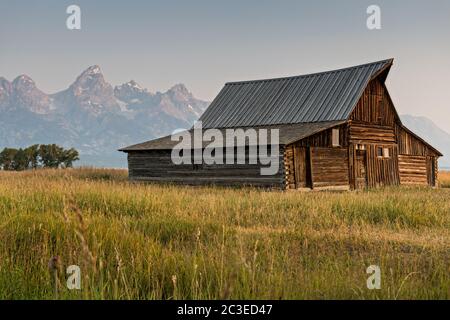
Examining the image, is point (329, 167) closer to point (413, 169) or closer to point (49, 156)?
point (413, 169)

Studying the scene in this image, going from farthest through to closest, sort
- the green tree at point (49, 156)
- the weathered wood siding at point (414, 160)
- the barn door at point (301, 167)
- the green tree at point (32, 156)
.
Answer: the green tree at point (49, 156) → the green tree at point (32, 156) → the weathered wood siding at point (414, 160) → the barn door at point (301, 167)

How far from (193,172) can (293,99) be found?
8.06 metres

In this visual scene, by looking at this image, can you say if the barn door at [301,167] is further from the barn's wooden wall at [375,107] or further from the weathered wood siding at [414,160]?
the weathered wood siding at [414,160]

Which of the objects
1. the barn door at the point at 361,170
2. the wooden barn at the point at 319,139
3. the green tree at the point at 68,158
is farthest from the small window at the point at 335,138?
the green tree at the point at 68,158

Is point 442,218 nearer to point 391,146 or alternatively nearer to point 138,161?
point 391,146

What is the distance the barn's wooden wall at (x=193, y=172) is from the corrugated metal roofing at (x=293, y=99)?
4574 millimetres

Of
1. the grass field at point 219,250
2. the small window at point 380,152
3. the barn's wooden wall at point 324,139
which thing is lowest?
the grass field at point 219,250

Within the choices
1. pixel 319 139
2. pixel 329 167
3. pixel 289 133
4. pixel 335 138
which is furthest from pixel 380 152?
pixel 289 133

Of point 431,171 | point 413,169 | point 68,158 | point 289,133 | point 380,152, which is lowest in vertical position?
point 431,171

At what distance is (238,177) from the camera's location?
26250mm

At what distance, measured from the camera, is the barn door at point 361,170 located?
91.7ft

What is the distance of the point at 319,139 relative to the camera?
26.1 m
